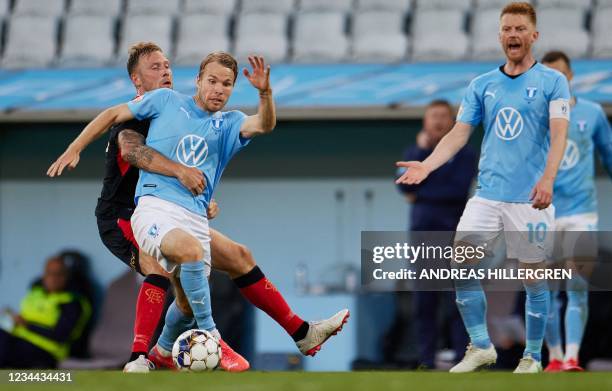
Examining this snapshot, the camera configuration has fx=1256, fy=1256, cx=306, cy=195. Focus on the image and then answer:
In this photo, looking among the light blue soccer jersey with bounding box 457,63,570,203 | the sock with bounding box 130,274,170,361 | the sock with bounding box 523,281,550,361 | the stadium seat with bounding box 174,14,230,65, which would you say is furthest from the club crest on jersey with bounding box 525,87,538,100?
the stadium seat with bounding box 174,14,230,65

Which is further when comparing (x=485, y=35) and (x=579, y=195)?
(x=485, y=35)

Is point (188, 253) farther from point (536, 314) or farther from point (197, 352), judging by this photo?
point (536, 314)

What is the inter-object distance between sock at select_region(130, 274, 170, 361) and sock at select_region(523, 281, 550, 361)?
6.40 ft

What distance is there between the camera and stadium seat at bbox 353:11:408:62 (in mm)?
11898

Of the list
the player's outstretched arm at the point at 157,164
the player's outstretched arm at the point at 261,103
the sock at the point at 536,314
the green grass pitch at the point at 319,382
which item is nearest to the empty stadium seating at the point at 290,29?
the sock at the point at 536,314

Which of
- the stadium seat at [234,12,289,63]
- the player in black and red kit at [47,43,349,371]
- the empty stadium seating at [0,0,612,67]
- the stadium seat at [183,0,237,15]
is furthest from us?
the stadium seat at [183,0,237,15]

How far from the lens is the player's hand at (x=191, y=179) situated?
6.27 m

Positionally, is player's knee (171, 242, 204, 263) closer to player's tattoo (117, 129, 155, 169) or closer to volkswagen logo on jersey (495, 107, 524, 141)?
player's tattoo (117, 129, 155, 169)

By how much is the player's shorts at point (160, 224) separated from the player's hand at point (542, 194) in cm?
167

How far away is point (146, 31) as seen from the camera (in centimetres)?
1266

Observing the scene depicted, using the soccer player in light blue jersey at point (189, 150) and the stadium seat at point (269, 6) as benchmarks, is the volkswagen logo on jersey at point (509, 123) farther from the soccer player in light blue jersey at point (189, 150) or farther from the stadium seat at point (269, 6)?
the stadium seat at point (269, 6)

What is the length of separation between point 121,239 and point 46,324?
4.49 meters

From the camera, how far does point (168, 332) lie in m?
6.82

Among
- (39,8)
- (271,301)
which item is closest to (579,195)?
(271,301)
